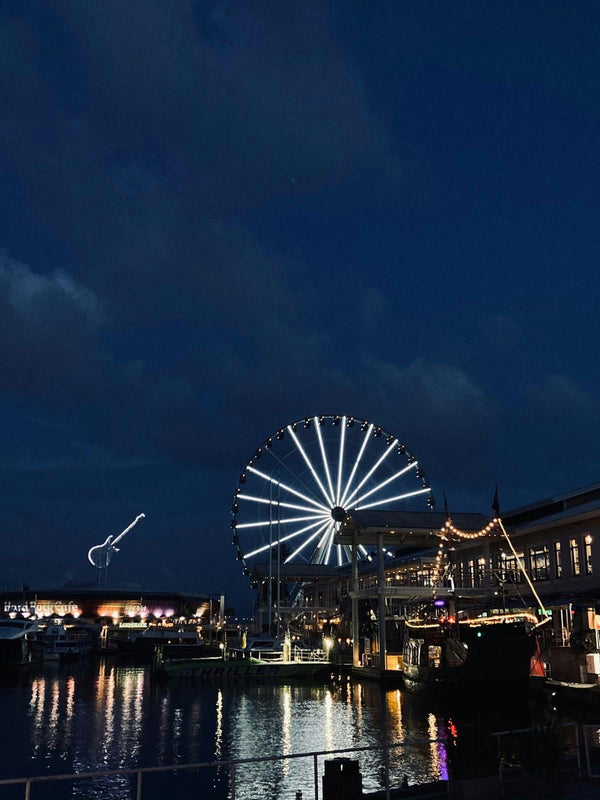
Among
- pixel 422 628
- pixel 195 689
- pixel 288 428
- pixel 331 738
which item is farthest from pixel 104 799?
pixel 288 428

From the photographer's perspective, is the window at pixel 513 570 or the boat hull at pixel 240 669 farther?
the boat hull at pixel 240 669

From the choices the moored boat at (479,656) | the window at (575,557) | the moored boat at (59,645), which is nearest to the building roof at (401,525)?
the window at (575,557)

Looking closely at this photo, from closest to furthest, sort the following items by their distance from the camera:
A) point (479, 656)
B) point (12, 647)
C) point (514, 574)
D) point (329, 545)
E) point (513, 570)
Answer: point (479, 656), point (514, 574), point (513, 570), point (329, 545), point (12, 647)

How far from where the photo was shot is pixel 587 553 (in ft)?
147

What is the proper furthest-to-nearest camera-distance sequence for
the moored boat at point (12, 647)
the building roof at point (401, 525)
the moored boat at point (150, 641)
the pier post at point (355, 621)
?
1. the moored boat at point (150, 641)
2. the moored boat at point (12, 647)
3. the pier post at point (355, 621)
4. the building roof at point (401, 525)

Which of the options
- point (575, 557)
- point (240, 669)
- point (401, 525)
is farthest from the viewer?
point (240, 669)

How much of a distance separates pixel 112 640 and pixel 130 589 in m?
40.9

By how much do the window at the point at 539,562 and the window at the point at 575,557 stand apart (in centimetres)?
331

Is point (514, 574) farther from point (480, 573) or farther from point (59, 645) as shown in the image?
point (59, 645)

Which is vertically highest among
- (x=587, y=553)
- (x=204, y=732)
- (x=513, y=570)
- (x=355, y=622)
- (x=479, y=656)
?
(x=587, y=553)

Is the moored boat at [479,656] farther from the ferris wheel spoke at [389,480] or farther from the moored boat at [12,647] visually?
the moored boat at [12,647]

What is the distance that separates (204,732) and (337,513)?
36.8 m

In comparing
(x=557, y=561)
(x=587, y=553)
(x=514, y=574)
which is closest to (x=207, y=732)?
A: (x=587, y=553)

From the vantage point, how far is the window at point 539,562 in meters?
50.2
